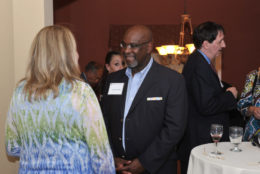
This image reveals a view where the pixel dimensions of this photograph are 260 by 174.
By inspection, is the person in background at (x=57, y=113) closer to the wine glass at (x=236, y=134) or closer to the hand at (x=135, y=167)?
the hand at (x=135, y=167)

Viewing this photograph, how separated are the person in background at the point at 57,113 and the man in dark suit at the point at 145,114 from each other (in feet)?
2.10

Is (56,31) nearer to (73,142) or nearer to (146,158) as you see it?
(73,142)

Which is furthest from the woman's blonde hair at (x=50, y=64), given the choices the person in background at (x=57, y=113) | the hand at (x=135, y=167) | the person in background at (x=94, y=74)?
the person in background at (x=94, y=74)

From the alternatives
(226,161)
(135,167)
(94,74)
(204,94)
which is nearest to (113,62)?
(94,74)

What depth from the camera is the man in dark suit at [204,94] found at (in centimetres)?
283

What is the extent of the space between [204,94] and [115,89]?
777mm

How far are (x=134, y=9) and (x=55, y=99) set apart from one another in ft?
20.5

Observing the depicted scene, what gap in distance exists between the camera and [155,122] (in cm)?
233

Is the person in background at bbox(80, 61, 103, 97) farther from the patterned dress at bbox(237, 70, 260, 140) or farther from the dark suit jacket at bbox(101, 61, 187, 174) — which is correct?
the dark suit jacket at bbox(101, 61, 187, 174)

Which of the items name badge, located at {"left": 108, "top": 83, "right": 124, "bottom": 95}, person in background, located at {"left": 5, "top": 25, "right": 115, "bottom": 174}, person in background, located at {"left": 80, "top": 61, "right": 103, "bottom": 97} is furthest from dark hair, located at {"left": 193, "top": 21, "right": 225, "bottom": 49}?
person in background, located at {"left": 80, "top": 61, "right": 103, "bottom": 97}

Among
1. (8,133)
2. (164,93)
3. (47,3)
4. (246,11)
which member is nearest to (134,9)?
(246,11)

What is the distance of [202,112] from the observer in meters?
2.85

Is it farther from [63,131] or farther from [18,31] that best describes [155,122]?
[18,31]

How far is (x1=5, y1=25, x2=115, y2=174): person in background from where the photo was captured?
1630 mm
